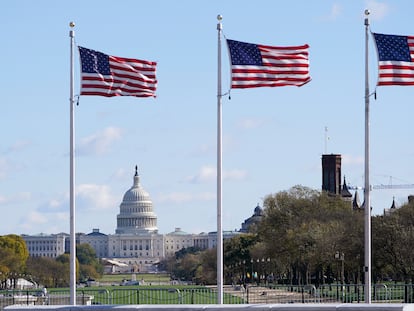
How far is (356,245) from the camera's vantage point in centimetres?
11081

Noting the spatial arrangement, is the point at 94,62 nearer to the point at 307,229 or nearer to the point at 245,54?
the point at 245,54

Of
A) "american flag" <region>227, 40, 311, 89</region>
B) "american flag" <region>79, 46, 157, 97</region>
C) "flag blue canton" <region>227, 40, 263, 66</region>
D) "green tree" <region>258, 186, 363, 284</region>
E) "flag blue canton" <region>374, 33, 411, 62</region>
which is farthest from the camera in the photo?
"green tree" <region>258, 186, 363, 284</region>

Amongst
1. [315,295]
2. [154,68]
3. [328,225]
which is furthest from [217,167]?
[328,225]

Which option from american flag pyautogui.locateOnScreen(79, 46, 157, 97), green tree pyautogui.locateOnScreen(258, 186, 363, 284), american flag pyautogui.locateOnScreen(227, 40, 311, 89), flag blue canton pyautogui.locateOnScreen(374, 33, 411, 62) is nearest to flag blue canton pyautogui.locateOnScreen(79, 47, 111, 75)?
american flag pyautogui.locateOnScreen(79, 46, 157, 97)

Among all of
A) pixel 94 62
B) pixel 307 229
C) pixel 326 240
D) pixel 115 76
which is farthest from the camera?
pixel 307 229

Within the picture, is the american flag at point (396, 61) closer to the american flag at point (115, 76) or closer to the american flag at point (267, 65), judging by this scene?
the american flag at point (267, 65)

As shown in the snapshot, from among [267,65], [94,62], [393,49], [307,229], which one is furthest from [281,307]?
[307,229]

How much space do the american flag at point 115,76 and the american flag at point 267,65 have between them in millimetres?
3435

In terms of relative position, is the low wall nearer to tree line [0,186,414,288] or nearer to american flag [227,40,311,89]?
american flag [227,40,311,89]

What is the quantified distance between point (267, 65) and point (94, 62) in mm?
7157

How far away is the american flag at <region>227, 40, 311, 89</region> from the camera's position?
165 feet

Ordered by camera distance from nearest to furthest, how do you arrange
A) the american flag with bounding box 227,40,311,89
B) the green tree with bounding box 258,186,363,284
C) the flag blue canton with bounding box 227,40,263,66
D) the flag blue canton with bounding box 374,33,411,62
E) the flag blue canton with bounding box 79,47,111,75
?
1. the american flag with bounding box 227,40,311,89
2. the flag blue canton with bounding box 374,33,411,62
3. the flag blue canton with bounding box 227,40,263,66
4. the flag blue canton with bounding box 79,47,111,75
5. the green tree with bounding box 258,186,363,284

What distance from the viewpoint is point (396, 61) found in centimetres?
5031

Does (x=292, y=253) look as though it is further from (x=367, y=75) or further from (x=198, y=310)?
(x=198, y=310)
